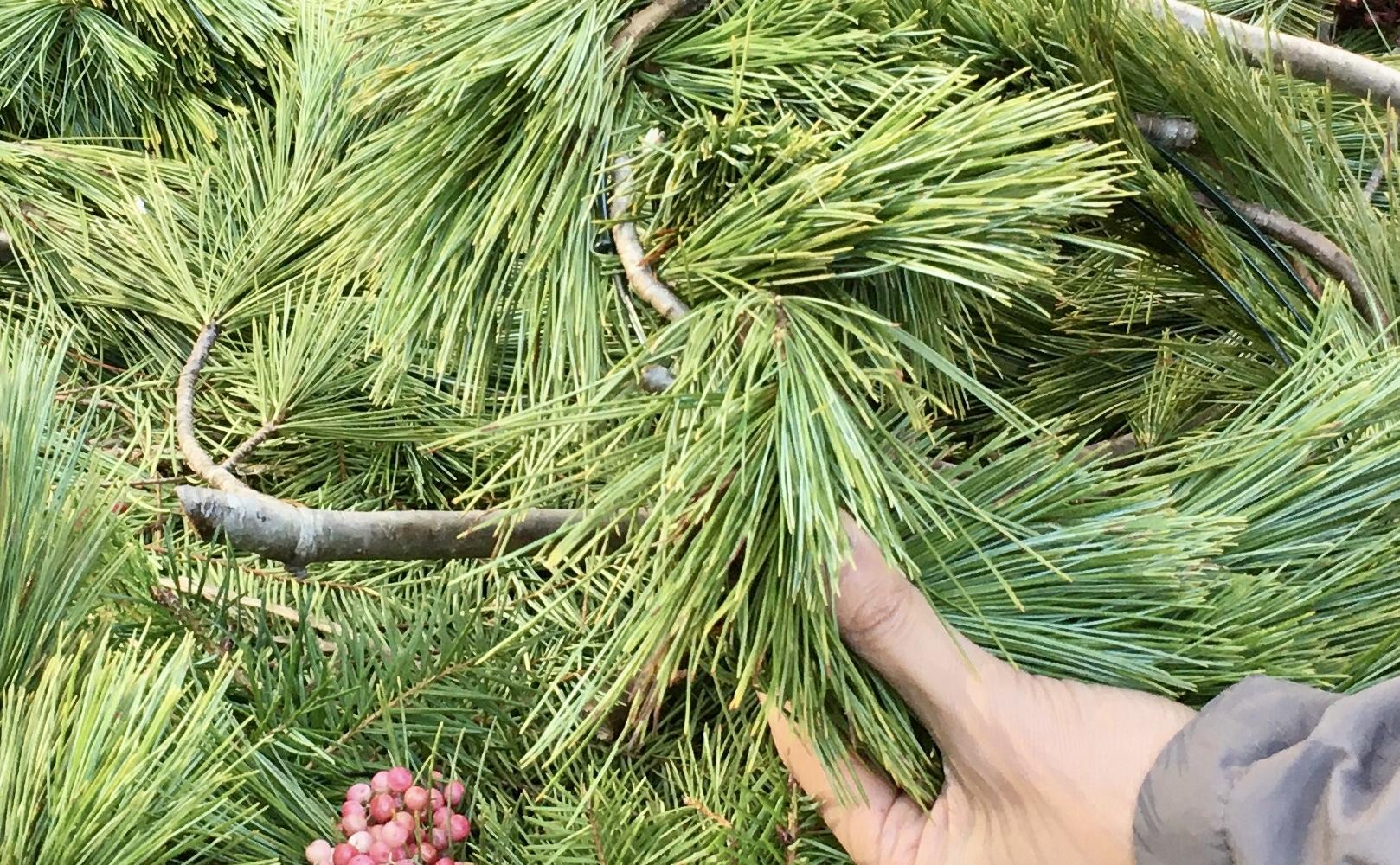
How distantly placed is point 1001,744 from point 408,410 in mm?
387

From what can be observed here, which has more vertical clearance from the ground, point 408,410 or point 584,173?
point 584,173

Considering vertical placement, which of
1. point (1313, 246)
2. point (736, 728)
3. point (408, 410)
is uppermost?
point (1313, 246)

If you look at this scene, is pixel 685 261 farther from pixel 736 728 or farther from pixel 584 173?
pixel 736 728

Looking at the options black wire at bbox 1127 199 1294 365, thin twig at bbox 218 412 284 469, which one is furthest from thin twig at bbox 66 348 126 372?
black wire at bbox 1127 199 1294 365

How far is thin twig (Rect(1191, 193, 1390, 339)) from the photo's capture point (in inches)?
17.1

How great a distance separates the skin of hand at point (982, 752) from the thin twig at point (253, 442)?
1.05ft

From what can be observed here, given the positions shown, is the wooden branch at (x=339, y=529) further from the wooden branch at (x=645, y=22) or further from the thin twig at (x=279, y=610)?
the wooden branch at (x=645, y=22)

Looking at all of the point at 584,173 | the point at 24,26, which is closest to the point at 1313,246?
the point at 584,173

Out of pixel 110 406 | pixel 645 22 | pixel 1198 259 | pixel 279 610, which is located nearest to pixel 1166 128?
pixel 1198 259

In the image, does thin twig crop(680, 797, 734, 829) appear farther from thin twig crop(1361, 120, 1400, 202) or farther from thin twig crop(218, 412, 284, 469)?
Answer: thin twig crop(1361, 120, 1400, 202)

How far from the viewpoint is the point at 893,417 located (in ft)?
1.13

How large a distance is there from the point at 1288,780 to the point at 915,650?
121 mm

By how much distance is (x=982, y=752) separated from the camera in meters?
0.33

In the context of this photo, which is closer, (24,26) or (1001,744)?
(1001,744)
